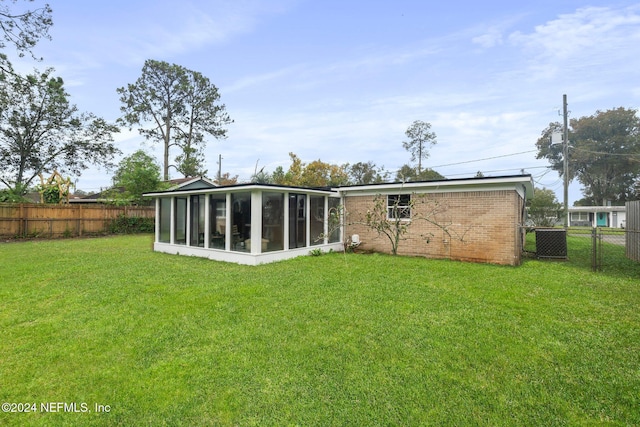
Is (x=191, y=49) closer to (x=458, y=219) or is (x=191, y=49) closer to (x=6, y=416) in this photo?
(x=458, y=219)

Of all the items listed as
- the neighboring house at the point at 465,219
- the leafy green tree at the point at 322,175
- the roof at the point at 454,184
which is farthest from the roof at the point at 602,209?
the neighboring house at the point at 465,219

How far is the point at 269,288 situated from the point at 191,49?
1072 centimetres

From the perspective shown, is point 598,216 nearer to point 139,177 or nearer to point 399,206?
point 399,206

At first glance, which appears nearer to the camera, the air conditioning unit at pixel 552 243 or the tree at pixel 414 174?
the air conditioning unit at pixel 552 243

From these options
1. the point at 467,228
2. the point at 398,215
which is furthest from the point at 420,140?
the point at 467,228

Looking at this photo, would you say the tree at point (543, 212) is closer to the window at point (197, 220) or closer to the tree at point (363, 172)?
the tree at point (363, 172)

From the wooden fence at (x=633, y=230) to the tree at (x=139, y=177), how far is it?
74.5ft

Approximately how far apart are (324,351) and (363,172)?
106 feet

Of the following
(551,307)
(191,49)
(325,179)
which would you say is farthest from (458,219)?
(325,179)

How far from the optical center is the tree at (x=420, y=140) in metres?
30.2

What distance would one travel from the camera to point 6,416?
2.51 meters

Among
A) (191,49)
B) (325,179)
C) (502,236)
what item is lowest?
(502,236)

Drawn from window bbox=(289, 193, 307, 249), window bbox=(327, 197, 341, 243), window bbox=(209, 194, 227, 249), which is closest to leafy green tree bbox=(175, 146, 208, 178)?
window bbox=(209, 194, 227, 249)

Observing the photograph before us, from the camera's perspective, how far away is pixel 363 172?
34750 millimetres
